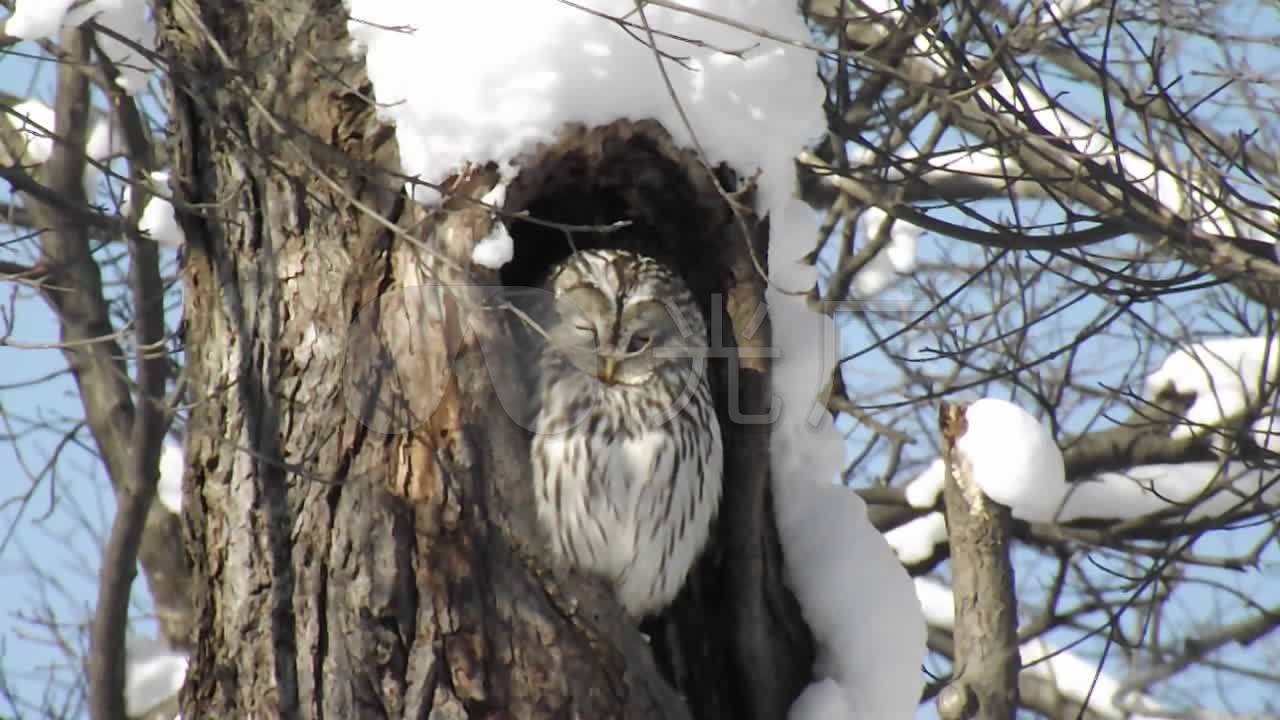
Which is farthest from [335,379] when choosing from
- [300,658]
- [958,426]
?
[958,426]

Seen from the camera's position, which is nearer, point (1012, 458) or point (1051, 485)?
point (1012, 458)

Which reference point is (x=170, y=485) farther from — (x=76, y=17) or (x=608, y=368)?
(x=76, y=17)

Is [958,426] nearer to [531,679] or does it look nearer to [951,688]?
[951,688]

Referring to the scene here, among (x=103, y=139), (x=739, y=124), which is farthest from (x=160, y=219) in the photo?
(x=739, y=124)

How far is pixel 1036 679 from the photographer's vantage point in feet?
21.8

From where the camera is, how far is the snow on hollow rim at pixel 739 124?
361cm

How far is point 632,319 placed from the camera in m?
4.20

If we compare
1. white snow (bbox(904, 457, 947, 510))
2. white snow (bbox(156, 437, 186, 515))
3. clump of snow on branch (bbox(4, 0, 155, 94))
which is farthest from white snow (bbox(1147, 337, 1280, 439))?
white snow (bbox(156, 437, 186, 515))

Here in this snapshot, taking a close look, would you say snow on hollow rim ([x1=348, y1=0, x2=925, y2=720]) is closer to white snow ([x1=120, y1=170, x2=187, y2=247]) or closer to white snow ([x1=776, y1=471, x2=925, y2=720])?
white snow ([x1=776, y1=471, x2=925, y2=720])

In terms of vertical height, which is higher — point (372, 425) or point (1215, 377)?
point (1215, 377)

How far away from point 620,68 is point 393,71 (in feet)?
1.71

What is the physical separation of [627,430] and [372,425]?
77 cm

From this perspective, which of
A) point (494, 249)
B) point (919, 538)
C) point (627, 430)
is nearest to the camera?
point (494, 249)

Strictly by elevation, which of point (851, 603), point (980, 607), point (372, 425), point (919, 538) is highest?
point (919, 538)
